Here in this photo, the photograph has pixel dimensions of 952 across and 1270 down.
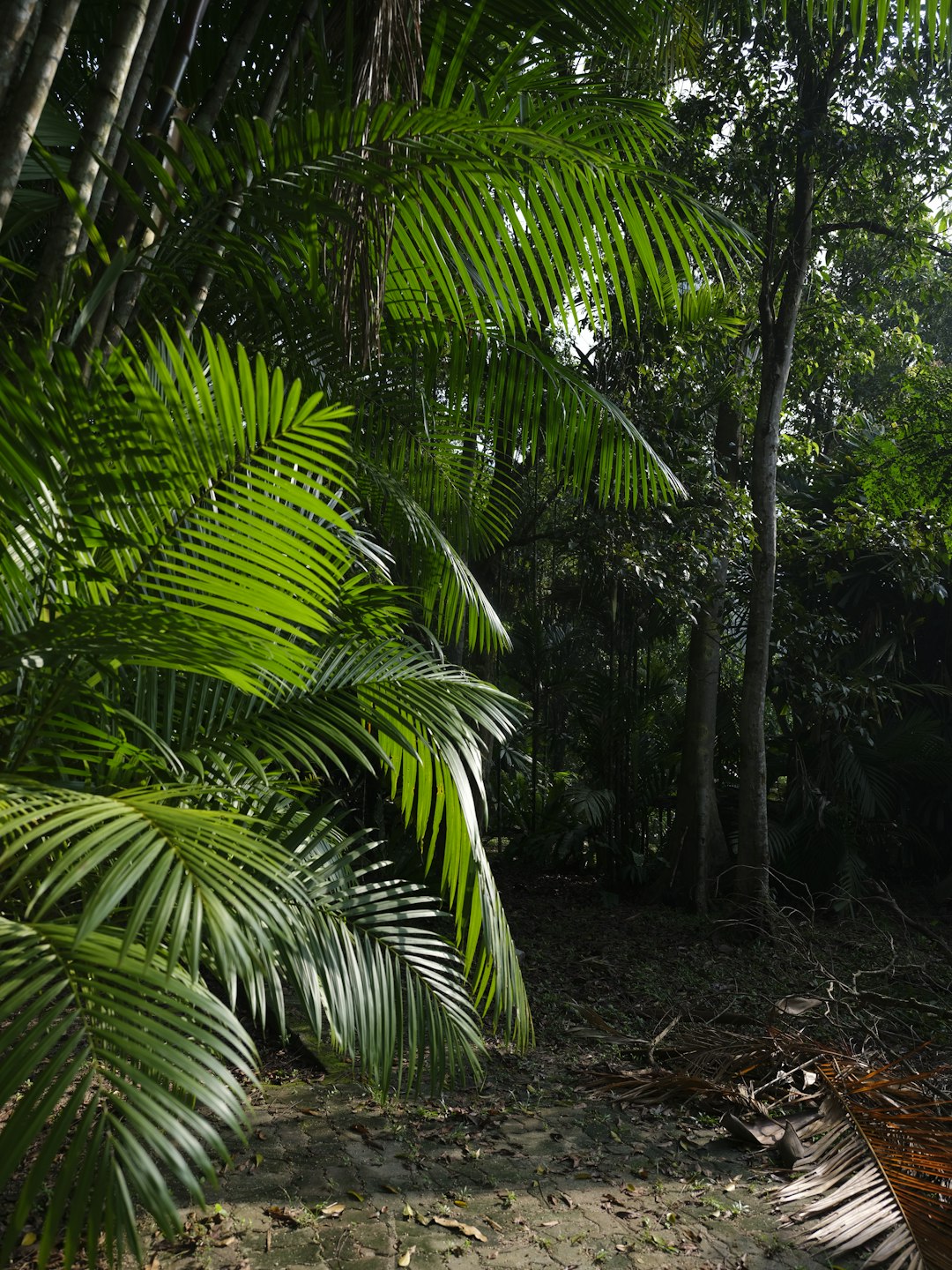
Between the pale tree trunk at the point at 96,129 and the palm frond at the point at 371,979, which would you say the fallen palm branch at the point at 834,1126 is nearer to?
the palm frond at the point at 371,979

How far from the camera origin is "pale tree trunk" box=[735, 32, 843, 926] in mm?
6953

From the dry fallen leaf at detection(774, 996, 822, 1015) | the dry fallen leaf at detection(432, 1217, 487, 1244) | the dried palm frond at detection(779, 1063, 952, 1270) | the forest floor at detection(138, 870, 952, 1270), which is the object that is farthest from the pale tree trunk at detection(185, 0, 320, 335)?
the dry fallen leaf at detection(774, 996, 822, 1015)

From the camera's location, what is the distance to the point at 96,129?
7.13 ft

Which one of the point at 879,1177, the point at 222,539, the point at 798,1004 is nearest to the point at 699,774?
the point at 798,1004

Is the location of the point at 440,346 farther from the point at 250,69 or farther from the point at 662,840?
the point at 662,840

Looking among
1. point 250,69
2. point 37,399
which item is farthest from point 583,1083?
point 250,69

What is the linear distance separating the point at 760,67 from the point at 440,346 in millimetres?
4767

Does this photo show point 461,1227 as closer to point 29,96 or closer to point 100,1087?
point 100,1087

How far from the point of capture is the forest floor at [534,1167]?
8.60 ft

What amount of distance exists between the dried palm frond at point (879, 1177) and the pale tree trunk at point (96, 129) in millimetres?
3086

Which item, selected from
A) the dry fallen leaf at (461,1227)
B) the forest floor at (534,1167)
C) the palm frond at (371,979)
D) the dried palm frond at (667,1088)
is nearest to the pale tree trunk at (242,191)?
the palm frond at (371,979)

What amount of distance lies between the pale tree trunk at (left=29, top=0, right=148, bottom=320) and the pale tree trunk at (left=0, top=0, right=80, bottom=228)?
13 centimetres

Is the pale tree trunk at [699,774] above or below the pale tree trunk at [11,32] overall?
below

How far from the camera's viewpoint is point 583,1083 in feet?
13.4
